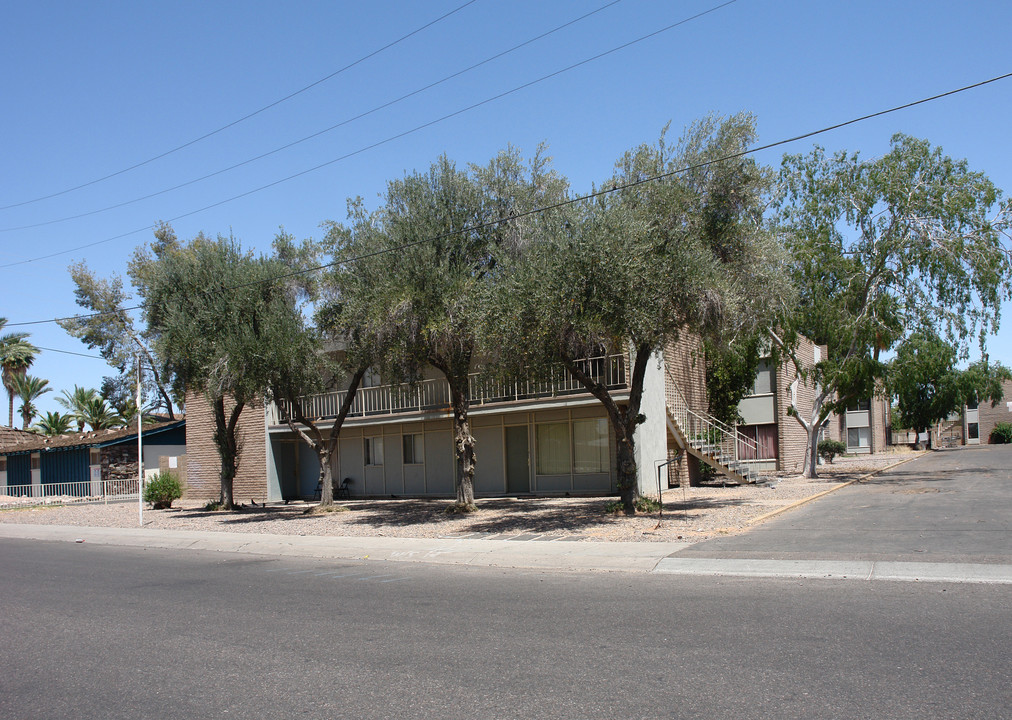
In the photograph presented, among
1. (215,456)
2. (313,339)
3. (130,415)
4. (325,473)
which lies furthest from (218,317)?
(130,415)

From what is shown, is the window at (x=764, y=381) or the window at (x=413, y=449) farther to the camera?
the window at (x=764, y=381)

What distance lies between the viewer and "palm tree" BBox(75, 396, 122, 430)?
59250 mm

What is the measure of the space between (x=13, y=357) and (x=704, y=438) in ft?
182

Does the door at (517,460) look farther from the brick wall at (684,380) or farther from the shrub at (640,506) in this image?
the shrub at (640,506)

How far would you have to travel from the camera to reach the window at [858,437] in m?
53.3

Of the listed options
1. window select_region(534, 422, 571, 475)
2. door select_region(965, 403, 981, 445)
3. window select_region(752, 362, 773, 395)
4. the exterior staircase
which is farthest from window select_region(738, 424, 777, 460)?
door select_region(965, 403, 981, 445)

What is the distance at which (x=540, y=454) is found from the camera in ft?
78.9

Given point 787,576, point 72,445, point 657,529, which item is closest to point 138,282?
point 72,445

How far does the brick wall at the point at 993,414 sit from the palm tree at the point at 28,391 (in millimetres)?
88997

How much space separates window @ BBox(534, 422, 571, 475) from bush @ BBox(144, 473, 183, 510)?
13.9 m

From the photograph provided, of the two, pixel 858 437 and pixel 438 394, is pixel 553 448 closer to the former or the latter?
pixel 438 394

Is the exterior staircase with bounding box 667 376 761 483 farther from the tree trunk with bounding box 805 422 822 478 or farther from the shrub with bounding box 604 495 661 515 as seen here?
the shrub with bounding box 604 495 661 515

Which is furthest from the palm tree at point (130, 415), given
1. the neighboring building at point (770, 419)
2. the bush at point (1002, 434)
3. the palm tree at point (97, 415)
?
the bush at point (1002, 434)

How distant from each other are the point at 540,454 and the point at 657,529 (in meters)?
9.68
